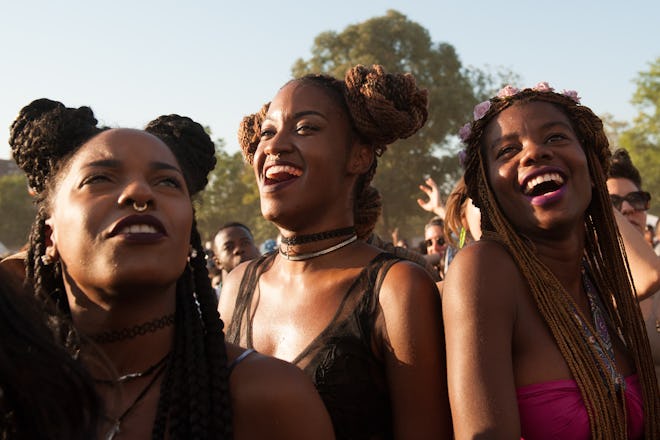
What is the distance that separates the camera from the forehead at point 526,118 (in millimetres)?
2840

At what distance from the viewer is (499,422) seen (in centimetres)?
233

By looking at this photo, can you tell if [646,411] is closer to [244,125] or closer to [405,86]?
[405,86]

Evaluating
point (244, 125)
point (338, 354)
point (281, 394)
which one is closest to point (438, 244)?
point (244, 125)

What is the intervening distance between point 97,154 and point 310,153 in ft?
2.96

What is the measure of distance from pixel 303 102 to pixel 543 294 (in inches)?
44.8

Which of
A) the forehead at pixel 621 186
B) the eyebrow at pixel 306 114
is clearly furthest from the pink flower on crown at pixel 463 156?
the forehead at pixel 621 186

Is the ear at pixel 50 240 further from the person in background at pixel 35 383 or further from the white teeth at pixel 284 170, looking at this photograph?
the white teeth at pixel 284 170

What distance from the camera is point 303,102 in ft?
9.80

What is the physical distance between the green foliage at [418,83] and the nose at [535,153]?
26703 millimetres

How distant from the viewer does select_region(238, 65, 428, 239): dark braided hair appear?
2.94 metres

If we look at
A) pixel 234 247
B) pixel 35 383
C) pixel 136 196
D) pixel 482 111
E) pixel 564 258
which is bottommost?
pixel 35 383

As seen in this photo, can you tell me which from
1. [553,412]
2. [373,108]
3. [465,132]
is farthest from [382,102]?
Answer: [553,412]

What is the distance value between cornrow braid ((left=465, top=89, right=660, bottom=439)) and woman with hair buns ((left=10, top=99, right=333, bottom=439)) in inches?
38.5

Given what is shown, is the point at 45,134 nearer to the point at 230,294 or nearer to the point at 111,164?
the point at 111,164
